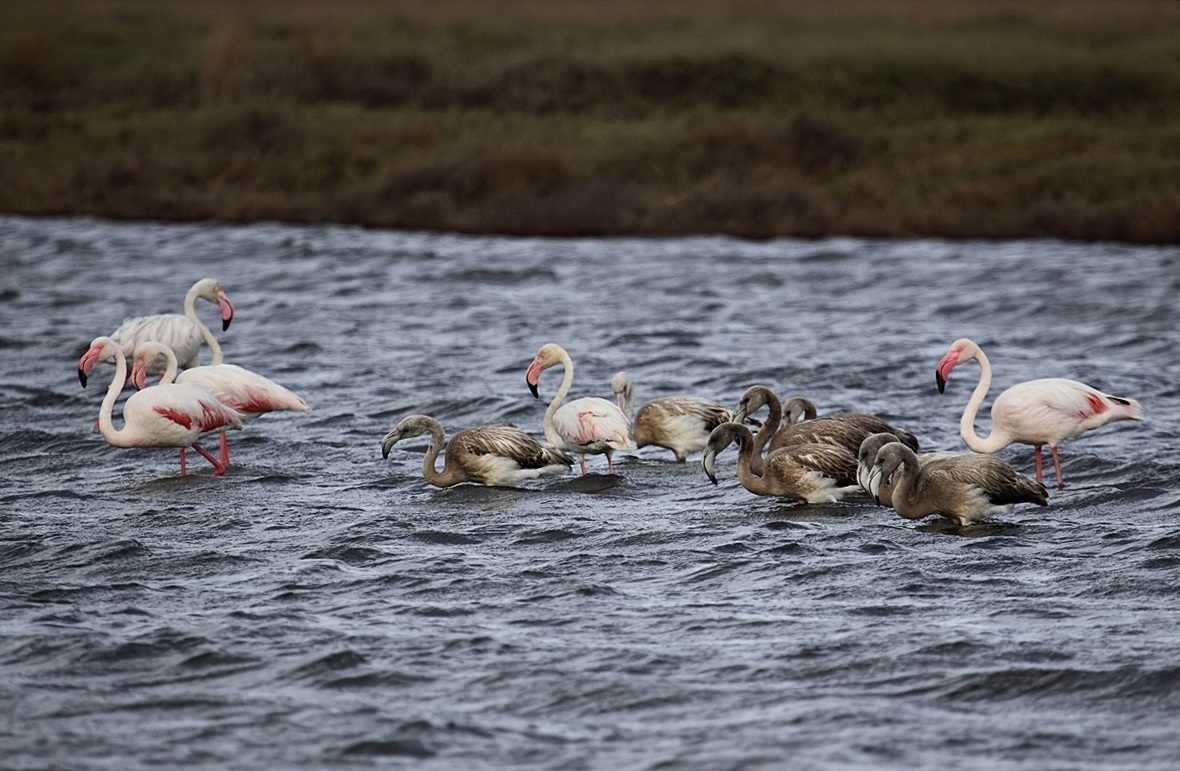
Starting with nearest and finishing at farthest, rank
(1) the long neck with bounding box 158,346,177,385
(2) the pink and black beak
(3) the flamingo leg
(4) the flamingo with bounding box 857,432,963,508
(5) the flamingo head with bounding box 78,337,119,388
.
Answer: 1. (4) the flamingo with bounding box 857,432,963,508
2. (3) the flamingo leg
3. (2) the pink and black beak
4. (5) the flamingo head with bounding box 78,337,119,388
5. (1) the long neck with bounding box 158,346,177,385

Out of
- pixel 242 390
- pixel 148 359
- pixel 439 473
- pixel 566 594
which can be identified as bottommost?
pixel 566 594

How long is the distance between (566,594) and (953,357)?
4093 mm

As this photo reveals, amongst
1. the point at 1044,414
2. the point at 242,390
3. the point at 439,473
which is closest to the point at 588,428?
the point at 439,473

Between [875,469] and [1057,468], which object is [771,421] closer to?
[875,469]

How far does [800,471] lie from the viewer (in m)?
10.6

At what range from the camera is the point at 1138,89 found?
30562 millimetres

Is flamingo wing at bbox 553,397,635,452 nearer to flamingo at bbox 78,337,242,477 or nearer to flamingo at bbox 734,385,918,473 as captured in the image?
flamingo at bbox 734,385,918,473

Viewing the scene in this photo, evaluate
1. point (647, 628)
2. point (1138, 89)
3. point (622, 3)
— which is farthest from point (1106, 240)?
point (622, 3)

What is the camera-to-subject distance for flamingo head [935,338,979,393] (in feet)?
37.4

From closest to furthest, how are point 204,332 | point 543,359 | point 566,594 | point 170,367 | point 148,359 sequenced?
point 566,594 → point 543,359 → point 170,367 → point 148,359 → point 204,332

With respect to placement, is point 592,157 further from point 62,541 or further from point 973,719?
point 973,719

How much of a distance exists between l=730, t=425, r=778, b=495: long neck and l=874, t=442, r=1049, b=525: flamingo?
36.5 inches

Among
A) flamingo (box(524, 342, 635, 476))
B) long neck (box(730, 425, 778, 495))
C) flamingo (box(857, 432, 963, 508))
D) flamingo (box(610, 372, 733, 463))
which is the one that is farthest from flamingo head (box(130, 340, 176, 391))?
flamingo (box(857, 432, 963, 508))

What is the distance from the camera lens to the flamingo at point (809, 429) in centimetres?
1120
